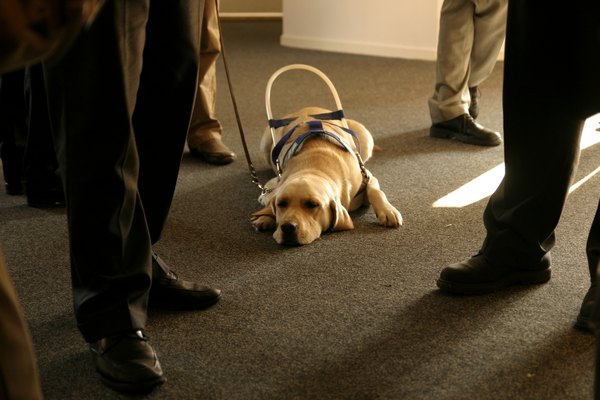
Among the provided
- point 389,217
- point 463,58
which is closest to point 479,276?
point 389,217

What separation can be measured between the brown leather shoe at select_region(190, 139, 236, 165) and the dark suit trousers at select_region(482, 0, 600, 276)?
4.50 feet

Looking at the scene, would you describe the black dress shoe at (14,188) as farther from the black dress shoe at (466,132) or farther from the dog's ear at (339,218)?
the black dress shoe at (466,132)

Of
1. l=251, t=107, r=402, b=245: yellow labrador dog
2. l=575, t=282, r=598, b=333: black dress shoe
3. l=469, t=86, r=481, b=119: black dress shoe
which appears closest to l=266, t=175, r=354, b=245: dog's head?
l=251, t=107, r=402, b=245: yellow labrador dog

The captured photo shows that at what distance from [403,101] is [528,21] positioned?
243cm

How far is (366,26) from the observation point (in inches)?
222

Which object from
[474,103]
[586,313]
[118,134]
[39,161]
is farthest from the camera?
[474,103]

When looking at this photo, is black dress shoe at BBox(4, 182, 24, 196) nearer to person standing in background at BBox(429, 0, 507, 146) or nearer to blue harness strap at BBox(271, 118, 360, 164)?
blue harness strap at BBox(271, 118, 360, 164)

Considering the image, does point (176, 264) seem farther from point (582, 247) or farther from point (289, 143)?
point (582, 247)

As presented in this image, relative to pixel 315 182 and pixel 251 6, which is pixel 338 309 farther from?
pixel 251 6

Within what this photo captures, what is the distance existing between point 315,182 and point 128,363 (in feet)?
3.30

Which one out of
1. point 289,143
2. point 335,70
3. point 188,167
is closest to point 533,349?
point 289,143

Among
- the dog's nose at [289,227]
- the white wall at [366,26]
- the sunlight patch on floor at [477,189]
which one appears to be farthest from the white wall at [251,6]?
the dog's nose at [289,227]

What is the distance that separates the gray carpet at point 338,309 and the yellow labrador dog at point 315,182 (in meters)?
0.05

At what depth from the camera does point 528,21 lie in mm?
1609
